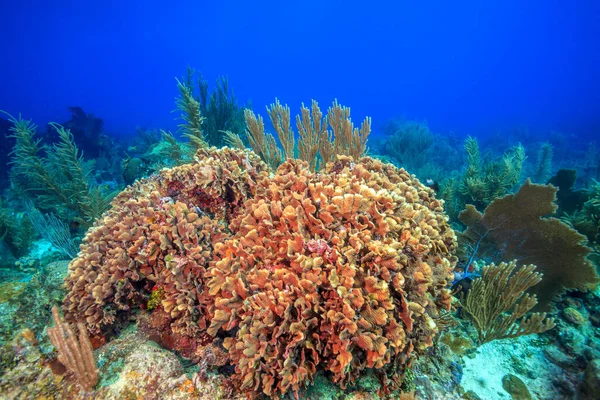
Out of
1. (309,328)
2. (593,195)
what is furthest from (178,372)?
(593,195)

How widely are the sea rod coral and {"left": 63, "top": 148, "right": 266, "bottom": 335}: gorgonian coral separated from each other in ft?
0.04

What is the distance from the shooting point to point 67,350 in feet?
6.72

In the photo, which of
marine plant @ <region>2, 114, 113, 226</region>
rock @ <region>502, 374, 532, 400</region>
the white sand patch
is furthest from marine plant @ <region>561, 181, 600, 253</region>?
marine plant @ <region>2, 114, 113, 226</region>

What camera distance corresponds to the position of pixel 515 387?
10.6ft

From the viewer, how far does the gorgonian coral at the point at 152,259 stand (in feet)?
8.59

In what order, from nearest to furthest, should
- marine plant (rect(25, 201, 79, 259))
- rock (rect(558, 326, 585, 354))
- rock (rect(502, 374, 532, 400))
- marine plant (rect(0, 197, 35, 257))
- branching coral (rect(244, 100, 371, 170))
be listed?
rock (rect(502, 374, 532, 400)) → rock (rect(558, 326, 585, 354)) → branching coral (rect(244, 100, 371, 170)) → marine plant (rect(25, 201, 79, 259)) → marine plant (rect(0, 197, 35, 257))

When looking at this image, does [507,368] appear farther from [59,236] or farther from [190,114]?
[59,236]

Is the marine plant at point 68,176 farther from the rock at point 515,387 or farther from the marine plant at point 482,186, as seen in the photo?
the marine plant at point 482,186

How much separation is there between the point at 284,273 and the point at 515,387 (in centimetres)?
341

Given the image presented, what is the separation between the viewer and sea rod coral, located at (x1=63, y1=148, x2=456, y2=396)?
208 cm

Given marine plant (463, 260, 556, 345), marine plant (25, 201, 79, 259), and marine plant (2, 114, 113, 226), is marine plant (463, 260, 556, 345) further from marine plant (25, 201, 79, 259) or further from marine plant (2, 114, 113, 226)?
marine plant (2, 114, 113, 226)

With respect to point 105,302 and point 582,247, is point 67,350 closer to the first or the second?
point 105,302

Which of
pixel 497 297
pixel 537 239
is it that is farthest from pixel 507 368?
pixel 537 239

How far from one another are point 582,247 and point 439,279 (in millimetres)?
2969
